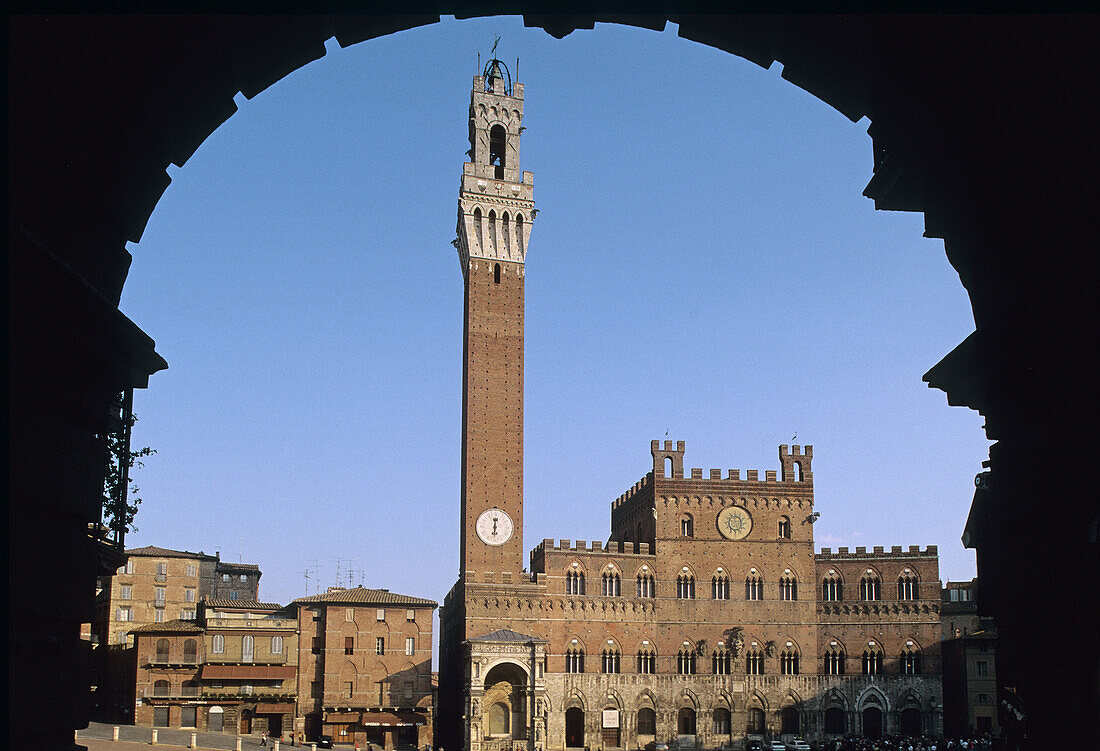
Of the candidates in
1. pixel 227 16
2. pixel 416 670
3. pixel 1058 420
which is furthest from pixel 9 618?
pixel 416 670

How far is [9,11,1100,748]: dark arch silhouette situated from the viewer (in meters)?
7.83

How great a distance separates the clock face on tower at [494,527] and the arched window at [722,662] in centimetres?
1249

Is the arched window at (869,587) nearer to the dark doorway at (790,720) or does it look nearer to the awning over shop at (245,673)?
the dark doorway at (790,720)

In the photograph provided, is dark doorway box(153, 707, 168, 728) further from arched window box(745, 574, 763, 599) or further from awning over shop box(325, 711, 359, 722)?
arched window box(745, 574, 763, 599)

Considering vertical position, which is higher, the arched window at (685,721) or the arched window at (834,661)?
the arched window at (834,661)

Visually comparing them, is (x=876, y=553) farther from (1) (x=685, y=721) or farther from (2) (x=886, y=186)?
(2) (x=886, y=186)

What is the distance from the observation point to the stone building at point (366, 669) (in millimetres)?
58000

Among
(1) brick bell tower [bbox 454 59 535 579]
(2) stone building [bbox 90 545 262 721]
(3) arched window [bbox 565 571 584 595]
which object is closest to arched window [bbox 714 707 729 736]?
(3) arched window [bbox 565 571 584 595]

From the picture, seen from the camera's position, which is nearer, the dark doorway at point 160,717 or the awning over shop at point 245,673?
the dark doorway at point 160,717

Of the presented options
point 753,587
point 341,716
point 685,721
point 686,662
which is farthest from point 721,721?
point 341,716

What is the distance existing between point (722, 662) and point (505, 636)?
12.0 meters

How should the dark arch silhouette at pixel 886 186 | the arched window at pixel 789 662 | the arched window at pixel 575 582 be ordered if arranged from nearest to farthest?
the dark arch silhouette at pixel 886 186
the arched window at pixel 575 582
the arched window at pixel 789 662

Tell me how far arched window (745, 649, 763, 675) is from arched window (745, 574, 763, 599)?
282cm

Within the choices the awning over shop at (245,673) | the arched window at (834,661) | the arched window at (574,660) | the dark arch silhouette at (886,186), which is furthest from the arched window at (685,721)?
the dark arch silhouette at (886,186)
